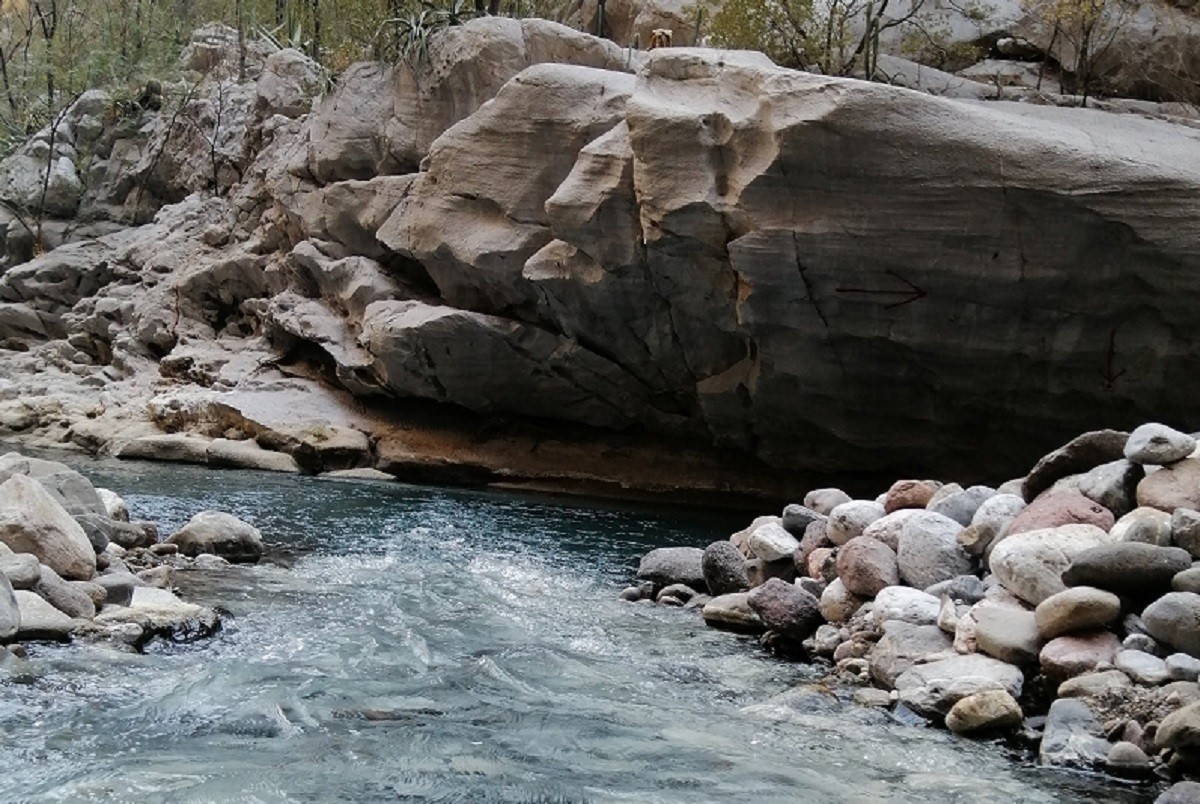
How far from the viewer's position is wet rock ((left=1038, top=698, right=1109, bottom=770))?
5876 millimetres

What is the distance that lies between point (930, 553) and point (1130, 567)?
173 centimetres

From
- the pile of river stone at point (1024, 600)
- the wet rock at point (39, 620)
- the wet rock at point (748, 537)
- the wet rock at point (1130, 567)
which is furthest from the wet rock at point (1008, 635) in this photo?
the wet rock at point (39, 620)

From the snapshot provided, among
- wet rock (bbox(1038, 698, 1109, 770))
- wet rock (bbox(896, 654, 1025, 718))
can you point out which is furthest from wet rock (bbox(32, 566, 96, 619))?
wet rock (bbox(1038, 698, 1109, 770))

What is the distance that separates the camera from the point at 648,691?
23.0 feet

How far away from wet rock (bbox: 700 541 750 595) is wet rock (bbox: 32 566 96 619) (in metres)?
4.94

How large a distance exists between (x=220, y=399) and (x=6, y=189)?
1537cm

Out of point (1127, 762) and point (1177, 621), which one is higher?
point (1177, 621)

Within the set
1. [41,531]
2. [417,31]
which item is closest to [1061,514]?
[41,531]

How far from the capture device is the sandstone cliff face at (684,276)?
1324cm

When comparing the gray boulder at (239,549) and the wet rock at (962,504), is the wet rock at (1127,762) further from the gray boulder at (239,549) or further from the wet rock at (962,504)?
the gray boulder at (239,549)

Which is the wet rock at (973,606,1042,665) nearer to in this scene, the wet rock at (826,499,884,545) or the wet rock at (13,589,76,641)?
the wet rock at (826,499,884,545)

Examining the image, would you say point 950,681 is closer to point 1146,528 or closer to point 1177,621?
point 1177,621

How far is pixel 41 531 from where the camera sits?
7.92 m

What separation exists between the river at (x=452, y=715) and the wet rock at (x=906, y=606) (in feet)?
2.27
